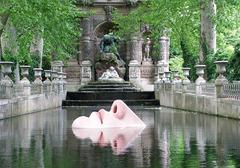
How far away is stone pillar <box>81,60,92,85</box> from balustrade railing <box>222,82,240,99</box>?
25407 mm

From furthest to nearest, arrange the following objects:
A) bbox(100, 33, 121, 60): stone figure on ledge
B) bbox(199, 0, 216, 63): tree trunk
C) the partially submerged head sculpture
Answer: bbox(100, 33, 121, 60): stone figure on ledge → bbox(199, 0, 216, 63): tree trunk → the partially submerged head sculpture

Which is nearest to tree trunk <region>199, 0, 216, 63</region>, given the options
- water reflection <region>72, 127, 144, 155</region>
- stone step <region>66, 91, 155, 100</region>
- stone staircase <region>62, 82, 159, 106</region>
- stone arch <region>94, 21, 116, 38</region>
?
stone staircase <region>62, 82, 159, 106</region>

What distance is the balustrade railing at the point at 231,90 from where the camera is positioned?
20.4m

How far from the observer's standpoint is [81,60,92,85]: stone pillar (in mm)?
47219

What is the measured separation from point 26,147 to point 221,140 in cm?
414

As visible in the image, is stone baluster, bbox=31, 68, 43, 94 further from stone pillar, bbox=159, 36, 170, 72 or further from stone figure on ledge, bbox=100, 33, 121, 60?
stone pillar, bbox=159, 36, 170, 72

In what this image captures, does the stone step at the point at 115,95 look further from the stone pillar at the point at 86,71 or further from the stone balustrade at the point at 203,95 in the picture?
the stone pillar at the point at 86,71

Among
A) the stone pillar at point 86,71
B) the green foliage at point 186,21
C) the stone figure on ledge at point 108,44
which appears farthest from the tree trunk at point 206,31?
the stone pillar at point 86,71

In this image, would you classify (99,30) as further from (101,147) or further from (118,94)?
(101,147)

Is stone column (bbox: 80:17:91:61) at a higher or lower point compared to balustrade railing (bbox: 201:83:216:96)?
higher

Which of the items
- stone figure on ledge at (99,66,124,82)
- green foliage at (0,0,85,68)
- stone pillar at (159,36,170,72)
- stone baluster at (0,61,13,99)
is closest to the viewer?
stone baluster at (0,61,13,99)

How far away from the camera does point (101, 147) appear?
12.5 m

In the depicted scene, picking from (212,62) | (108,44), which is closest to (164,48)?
(108,44)

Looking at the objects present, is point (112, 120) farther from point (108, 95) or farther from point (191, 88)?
point (108, 95)
